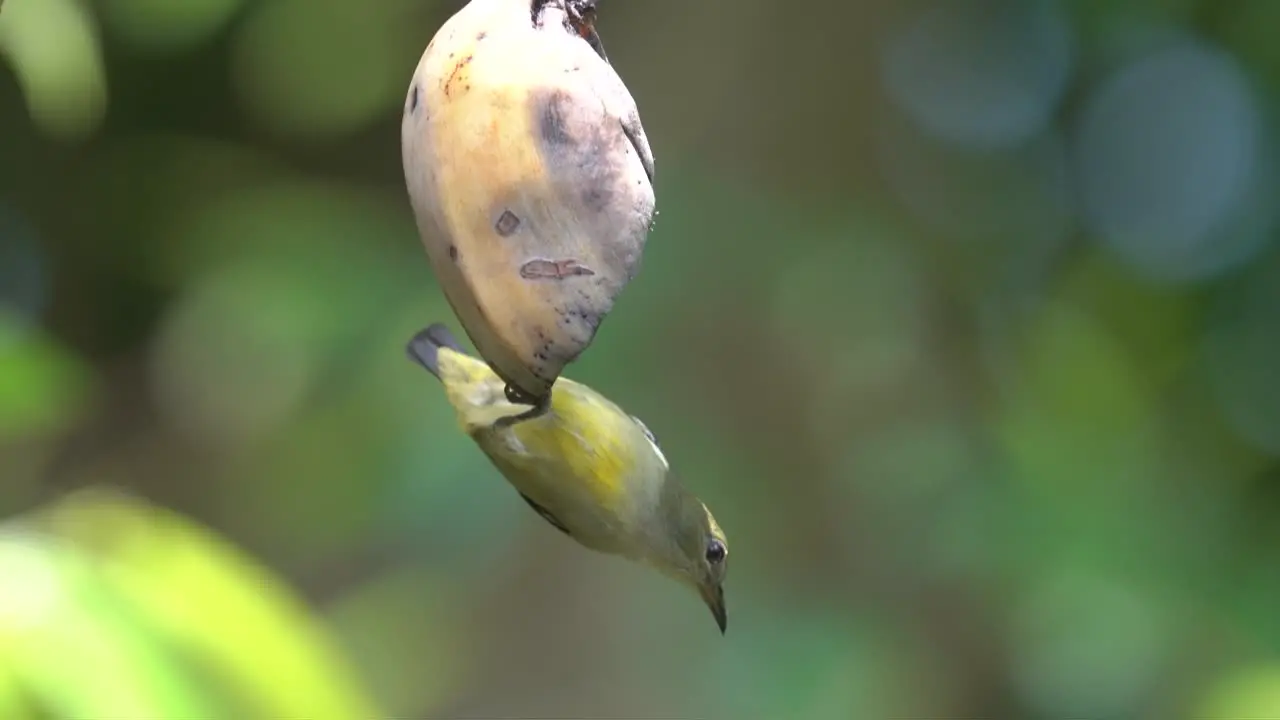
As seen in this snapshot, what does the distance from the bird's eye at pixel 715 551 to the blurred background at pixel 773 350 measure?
0.48 m

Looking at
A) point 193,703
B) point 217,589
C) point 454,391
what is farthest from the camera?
point 217,589

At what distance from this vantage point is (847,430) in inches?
34.5

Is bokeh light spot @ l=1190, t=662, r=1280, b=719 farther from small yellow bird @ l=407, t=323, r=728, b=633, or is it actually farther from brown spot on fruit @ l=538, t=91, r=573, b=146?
brown spot on fruit @ l=538, t=91, r=573, b=146

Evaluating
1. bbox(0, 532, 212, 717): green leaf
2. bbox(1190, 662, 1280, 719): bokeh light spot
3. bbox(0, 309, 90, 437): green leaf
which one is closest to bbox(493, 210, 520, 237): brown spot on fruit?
bbox(0, 532, 212, 717): green leaf

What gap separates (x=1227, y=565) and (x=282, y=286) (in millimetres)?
771

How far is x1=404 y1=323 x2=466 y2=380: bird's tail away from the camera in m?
0.30

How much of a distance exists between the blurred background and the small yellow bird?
1.64 ft

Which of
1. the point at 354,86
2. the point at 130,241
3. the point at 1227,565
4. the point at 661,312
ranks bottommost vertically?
the point at 1227,565

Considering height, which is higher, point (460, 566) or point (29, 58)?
point (29, 58)

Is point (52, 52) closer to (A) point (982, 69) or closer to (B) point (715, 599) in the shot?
(B) point (715, 599)

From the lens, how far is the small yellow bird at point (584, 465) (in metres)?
0.25

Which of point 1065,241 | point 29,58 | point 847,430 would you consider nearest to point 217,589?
point 29,58

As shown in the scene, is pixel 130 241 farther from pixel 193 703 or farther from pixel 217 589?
pixel 193 703

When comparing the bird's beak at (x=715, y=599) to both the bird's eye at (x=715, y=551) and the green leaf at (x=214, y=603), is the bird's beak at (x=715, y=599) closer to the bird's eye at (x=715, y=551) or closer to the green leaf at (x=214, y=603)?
the bird's eye at (x=715, y=551)
